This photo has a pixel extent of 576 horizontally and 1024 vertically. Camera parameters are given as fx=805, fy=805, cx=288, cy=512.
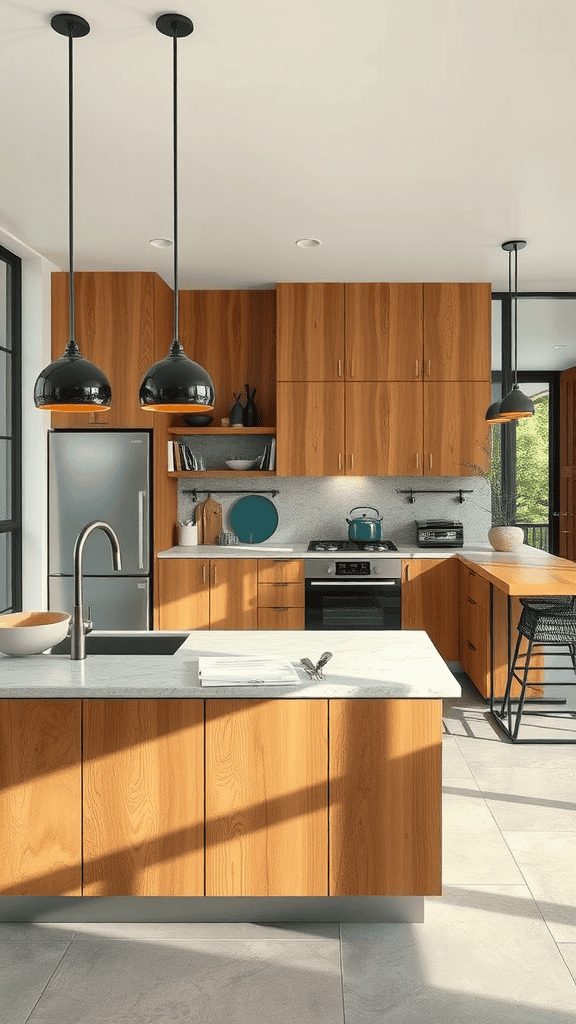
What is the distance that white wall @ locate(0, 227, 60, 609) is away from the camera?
16.7 ft

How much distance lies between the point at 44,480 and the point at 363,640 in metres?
3.00

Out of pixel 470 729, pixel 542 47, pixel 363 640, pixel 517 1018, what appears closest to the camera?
pixel 517 1018

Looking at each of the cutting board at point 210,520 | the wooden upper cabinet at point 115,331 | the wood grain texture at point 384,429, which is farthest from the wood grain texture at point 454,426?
the wooden upper cabinet at point 115,331

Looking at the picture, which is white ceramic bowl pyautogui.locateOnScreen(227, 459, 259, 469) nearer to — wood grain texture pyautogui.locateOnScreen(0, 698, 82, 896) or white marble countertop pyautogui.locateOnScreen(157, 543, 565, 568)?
white marble countertop pyautogui.locateOnScreen(157, 543, 565, 568)

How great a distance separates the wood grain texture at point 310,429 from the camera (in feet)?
18.6

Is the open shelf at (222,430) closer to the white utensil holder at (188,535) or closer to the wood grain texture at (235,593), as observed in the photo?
the white utensil holder at (188,535)

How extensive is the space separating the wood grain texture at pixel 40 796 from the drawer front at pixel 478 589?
294cm

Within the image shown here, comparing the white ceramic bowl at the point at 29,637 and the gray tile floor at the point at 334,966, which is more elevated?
the white ceramic bowl at the point at 29,637

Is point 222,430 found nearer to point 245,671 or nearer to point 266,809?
point 245,671

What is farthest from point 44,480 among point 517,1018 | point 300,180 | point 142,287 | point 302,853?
point 517,1018

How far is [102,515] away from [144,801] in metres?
3.08

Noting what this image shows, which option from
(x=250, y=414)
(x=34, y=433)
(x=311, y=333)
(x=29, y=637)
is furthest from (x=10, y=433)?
(x=29, y=637)

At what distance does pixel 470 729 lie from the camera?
4.50 m

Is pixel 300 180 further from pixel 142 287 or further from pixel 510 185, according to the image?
pixel 142 287
